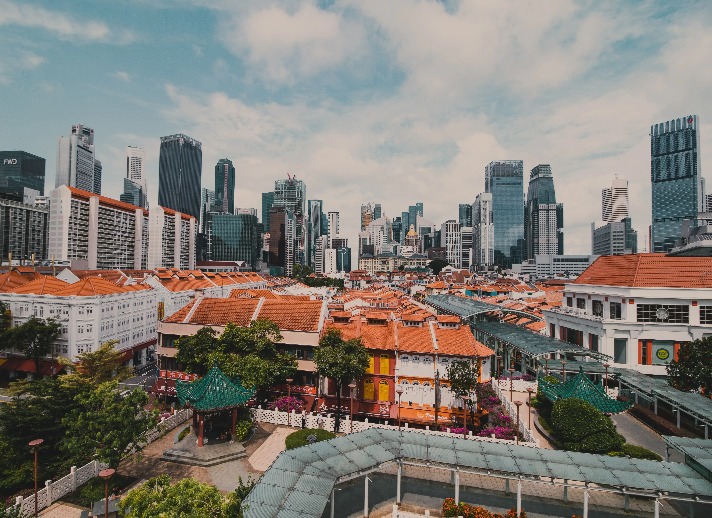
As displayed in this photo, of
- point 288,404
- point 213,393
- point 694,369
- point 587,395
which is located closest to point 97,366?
point 213,393

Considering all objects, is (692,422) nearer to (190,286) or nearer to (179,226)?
(190,286)

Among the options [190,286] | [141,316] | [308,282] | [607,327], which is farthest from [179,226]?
[607,327]

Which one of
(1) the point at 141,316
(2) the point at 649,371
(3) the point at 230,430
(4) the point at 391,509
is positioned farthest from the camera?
(1) the point at 141,316

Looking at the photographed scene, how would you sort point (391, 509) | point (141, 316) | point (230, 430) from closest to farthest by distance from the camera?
point (391, 509), point (230, 430), point (141, 316)

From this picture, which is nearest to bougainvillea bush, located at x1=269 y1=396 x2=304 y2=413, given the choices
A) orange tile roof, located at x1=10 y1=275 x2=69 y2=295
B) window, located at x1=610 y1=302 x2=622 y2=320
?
window, located at x1=610 y1=302 x2=622 y2=320

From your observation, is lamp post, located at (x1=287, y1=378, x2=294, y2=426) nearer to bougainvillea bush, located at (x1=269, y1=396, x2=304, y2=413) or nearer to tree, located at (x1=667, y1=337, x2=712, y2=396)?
bougainvillea bush, located at (x1=269, y1=396, x2=304, y2=413)

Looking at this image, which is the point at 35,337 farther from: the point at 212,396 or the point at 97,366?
the point at 212,396
